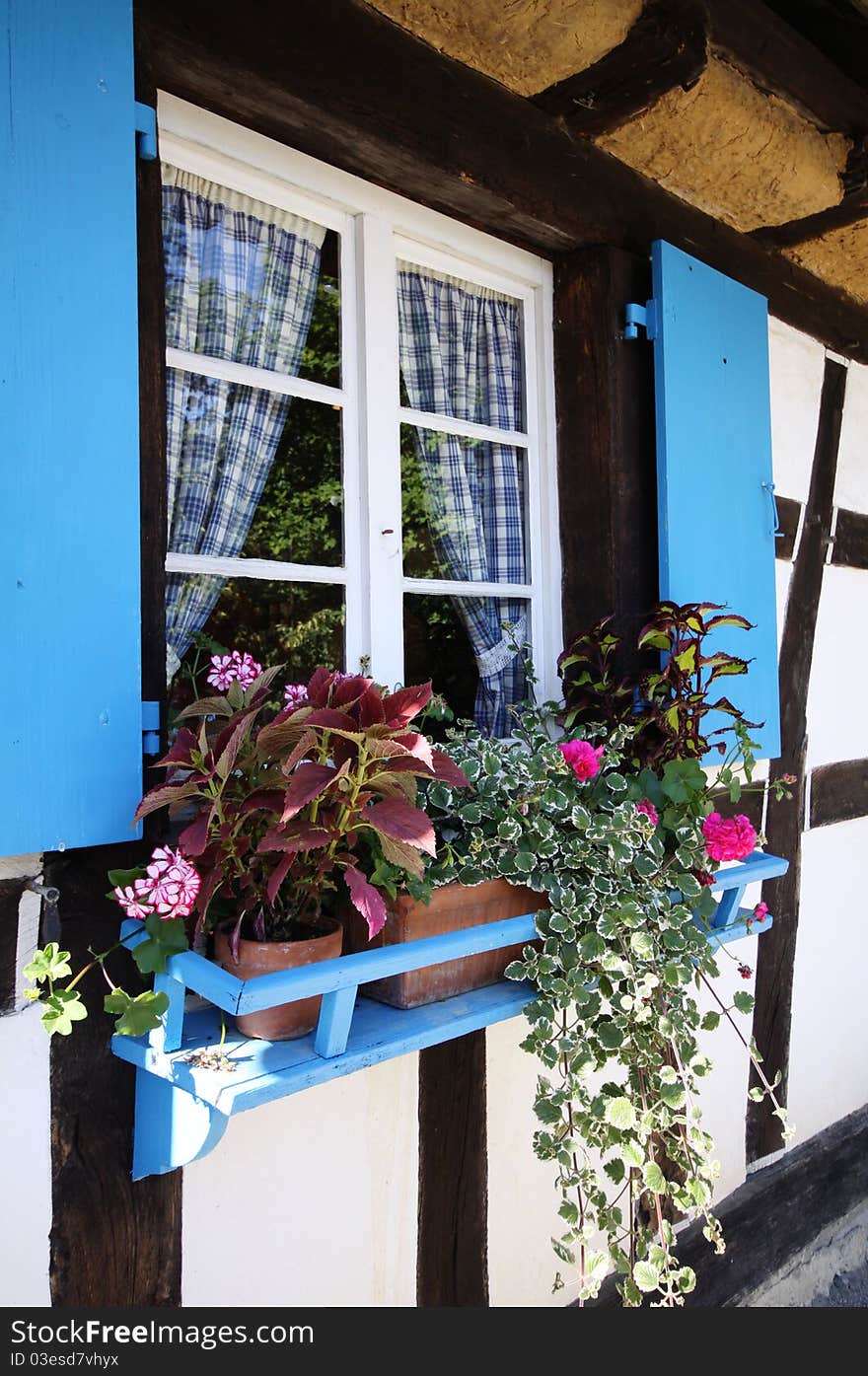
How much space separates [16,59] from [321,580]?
85 cm

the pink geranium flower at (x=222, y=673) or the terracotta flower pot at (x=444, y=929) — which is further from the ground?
the pink geranium flower at (x=222, y=673)

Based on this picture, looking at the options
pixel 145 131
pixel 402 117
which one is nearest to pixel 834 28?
pixel 402 117

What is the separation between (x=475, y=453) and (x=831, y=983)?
197 cm

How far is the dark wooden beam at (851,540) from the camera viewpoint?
2.94 meters

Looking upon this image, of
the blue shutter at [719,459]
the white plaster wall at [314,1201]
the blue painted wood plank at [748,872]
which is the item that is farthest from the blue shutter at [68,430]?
the blue shutter at [719,459]

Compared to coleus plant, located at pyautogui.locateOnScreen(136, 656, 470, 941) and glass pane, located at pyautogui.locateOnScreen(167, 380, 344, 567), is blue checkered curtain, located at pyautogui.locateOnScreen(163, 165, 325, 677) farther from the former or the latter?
coleus plant, located at pyautogui.locateOnScreen(136, 656, 470, 941)

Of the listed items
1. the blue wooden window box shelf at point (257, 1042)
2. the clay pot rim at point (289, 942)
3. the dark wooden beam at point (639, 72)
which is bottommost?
the blue wooden window box shelf at point (257, 1042)

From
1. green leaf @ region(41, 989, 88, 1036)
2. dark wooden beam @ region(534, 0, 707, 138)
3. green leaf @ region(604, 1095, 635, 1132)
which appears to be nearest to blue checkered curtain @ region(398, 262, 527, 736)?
dark wooden beam @ region(534, 0, 707, 138)

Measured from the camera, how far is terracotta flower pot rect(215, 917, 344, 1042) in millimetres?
1211

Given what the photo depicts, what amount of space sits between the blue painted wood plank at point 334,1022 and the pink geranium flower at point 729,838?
27.2 inches

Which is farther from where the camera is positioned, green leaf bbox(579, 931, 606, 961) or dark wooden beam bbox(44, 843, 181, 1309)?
green leaf bbox(579, 931, 606, 961)

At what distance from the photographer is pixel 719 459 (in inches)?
87.0

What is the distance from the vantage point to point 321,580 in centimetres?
172

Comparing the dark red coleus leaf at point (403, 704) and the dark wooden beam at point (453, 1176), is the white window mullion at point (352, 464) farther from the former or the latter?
Result: the dark wooden beam at point (453, 1176)
